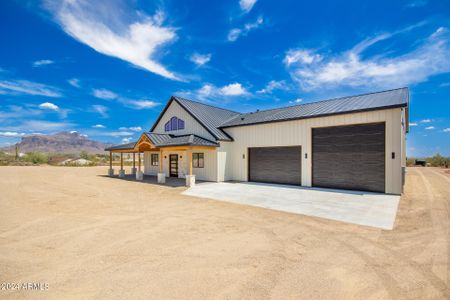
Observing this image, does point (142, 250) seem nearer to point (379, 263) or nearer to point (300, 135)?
point (379, 263)

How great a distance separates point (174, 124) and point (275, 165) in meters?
10.1

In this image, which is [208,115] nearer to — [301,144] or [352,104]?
[301,144]

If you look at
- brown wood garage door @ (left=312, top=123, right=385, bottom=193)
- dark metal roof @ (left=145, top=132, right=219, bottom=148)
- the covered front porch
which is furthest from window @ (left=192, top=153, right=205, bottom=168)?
brown wood garage door @ (left=312, top=123, right=385, bottom=193)

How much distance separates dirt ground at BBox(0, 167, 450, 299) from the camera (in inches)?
127

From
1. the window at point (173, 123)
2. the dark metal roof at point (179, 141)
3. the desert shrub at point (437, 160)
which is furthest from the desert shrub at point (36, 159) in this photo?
the desert shrub at point (437, 160)

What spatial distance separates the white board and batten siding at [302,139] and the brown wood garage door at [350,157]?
0.29m

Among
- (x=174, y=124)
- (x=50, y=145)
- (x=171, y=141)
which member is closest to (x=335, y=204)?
(x=171, y=141)

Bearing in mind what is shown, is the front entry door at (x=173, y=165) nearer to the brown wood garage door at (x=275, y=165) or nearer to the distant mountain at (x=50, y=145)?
the brown wood garage door at (x=275, y=165)

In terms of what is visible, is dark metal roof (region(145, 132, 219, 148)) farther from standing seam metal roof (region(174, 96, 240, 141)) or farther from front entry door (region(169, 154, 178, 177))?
front entry door (region(169, 154, 178, 177))

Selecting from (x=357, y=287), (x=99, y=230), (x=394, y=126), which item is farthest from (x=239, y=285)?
(x=394, y=126)

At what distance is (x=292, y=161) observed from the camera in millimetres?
14141

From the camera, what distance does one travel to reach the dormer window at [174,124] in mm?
19250

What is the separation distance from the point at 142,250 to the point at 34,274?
1716 mm

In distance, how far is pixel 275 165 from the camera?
15.0 metres
